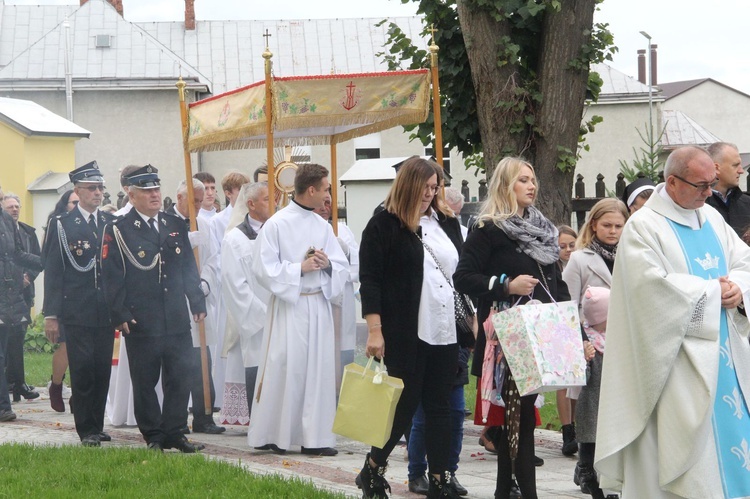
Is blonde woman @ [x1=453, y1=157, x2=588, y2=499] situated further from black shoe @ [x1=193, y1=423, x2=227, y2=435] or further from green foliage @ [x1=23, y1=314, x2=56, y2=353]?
green foliage @ [x1=23, y1=314, x2=56, y2=353]

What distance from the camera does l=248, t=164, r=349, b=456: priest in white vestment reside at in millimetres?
8859

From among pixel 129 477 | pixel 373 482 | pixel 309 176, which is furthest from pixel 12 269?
pixel 373 482

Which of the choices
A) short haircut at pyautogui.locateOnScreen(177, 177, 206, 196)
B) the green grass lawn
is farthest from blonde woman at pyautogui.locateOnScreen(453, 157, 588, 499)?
short haircut at pyautogui.locateOnScreen(177, 177, 206, 196)

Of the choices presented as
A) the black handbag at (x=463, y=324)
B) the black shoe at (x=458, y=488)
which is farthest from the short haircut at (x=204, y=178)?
the black shoe at (x=458, y=488)

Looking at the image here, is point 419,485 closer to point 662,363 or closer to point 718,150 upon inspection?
point 662,363

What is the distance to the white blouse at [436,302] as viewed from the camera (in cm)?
697

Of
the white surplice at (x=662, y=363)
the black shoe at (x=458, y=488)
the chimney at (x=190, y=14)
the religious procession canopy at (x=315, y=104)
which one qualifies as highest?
the chimney at (x=190, y=14)

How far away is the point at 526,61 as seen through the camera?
40.6 feet

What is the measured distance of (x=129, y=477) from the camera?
7.24m

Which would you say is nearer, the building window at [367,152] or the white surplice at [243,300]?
the white surplice at [243,300]

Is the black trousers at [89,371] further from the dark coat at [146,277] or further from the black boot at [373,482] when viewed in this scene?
the black boot at [373,482]

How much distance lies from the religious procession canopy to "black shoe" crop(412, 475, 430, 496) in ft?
11.3

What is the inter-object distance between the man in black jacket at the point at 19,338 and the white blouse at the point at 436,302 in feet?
21.6

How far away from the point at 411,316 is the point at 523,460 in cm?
100
